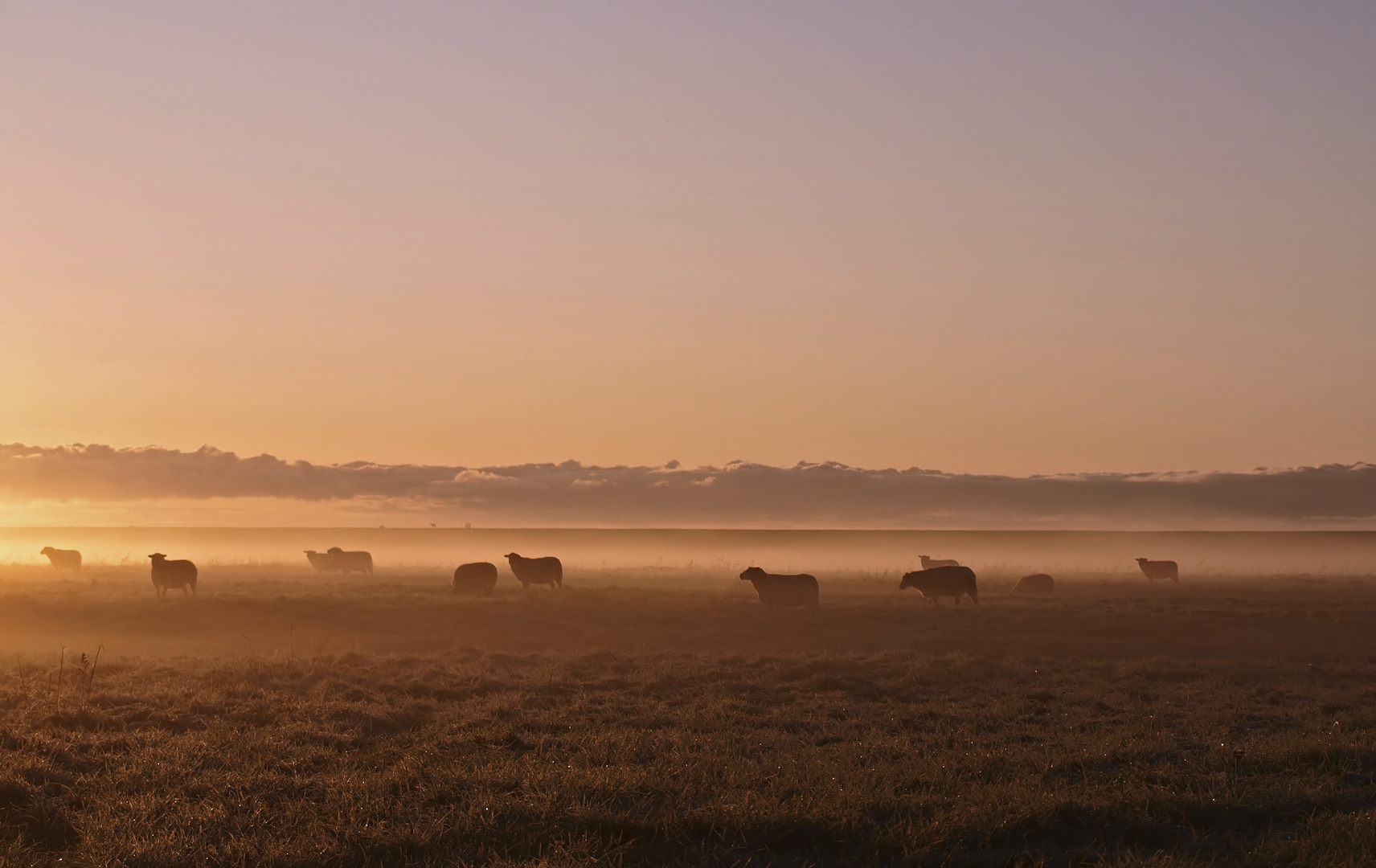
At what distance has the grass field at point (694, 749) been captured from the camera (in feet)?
28.0

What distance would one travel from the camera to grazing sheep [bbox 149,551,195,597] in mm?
34969

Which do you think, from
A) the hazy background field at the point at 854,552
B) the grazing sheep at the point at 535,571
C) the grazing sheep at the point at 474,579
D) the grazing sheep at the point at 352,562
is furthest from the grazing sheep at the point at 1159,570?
the grazing sheep at the point at 352,562

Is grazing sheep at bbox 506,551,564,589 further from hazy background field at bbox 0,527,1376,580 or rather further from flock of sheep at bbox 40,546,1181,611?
hazy background field at bbox 0,527,1376,580

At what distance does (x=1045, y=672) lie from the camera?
19.6m

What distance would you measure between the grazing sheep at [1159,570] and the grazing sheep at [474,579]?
31.5 meters

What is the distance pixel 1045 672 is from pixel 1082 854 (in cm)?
1180

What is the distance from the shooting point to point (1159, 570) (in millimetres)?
50781

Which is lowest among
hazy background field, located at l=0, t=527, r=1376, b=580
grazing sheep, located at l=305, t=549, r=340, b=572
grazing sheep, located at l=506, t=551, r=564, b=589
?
hazy background field, located at l=0, t=527, r=1376, b=580

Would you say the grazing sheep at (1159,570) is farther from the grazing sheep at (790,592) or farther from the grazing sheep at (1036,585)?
the grazing sheep at (790,592)

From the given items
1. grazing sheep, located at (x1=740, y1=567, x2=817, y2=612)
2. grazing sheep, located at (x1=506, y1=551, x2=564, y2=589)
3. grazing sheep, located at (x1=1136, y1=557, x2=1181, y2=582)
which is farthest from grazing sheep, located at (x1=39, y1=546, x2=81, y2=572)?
grazing sheep, located at (x1=1136, y1=557, x2=1181, y2=582)

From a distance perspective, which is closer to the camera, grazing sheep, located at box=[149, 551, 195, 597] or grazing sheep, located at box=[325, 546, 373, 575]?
grazing sheep, located at box=[149, 551, 195, 597]

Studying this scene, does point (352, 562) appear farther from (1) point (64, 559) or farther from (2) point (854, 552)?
(2) point (854, 552)

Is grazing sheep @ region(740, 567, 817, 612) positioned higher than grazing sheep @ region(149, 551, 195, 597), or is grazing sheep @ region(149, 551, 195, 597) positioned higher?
grazing sheep @ region(149, 551, 195, 597)

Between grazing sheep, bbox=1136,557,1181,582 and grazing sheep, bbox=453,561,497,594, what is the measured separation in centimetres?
3151
